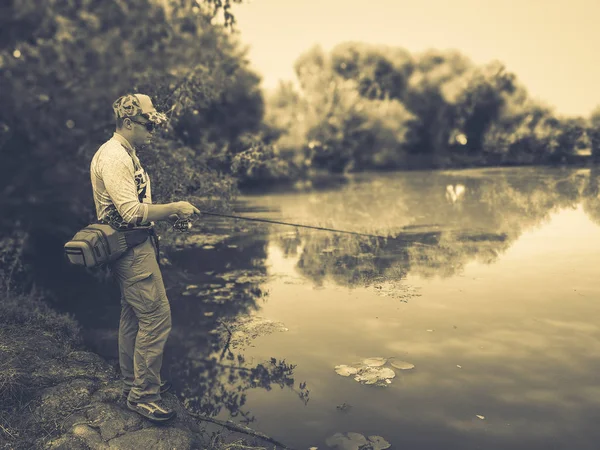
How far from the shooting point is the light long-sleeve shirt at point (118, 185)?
4246 millimetres

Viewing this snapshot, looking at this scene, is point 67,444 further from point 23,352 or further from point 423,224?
point 423,224

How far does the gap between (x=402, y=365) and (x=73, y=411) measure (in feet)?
11.2

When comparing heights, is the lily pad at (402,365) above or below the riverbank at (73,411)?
below

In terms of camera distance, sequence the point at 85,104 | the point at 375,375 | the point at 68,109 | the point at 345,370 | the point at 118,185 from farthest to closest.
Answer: the point at 85,104 < the point at 68,109 < the point at 345,370 < the point at 375,375 < the point at 118,185

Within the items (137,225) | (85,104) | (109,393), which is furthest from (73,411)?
(85,104)

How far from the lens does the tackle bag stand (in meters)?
4.20

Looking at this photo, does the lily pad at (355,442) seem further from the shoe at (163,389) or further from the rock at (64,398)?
the rock at (64,398)

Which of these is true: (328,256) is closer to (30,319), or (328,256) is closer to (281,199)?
(30,319)

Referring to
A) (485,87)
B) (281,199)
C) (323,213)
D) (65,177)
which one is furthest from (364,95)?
(65,177)

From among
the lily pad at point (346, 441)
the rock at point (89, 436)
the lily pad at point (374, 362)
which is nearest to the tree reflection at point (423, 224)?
the lily pad at point (374, 362)

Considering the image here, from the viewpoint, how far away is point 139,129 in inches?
176

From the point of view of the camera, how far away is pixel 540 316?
805cm

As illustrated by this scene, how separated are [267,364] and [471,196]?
1755 centimetres

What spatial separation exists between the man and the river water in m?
1.29
